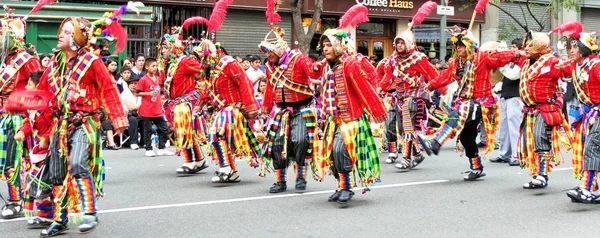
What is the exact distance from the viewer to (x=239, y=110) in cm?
961

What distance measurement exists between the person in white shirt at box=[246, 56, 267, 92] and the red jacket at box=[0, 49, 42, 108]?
723 centimetres

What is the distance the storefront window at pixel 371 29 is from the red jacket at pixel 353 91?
1599 centimetres

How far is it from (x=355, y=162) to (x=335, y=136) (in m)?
0.32

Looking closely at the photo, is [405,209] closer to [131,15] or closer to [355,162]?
[355,162]

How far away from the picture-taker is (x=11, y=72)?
7496 millimetres

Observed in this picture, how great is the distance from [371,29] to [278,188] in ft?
51.8

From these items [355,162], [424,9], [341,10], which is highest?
[341,10]

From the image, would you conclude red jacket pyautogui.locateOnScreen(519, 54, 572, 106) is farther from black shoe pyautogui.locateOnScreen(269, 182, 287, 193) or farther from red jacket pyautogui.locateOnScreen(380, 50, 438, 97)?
black shoe pyautogui.locateOnScreen(269, 182, 287, 193)

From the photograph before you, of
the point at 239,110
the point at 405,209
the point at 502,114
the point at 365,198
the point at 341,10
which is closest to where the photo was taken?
the point at 405,209

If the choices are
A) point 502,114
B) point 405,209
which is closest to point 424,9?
point 502,114

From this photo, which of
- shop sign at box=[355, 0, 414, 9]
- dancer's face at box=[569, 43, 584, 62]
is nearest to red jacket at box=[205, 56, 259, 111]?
dancer's face at box=[569, 43, 584, 62]

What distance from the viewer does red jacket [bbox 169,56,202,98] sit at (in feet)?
32.9

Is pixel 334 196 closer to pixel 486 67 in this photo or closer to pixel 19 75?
pixel 486 67

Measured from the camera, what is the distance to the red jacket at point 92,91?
6473 mm
